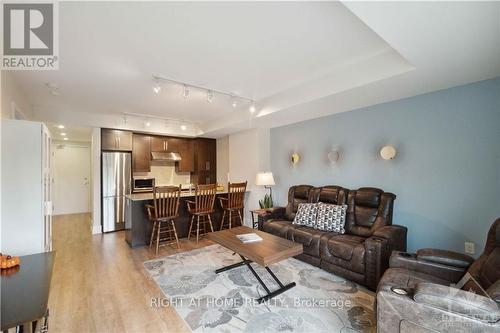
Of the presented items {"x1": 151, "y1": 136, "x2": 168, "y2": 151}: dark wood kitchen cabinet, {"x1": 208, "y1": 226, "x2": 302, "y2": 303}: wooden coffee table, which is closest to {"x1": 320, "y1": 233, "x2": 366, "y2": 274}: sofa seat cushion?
{"x1": 208, "y1": 226, "x2": 302, "y2": 303}: wooden coffee table

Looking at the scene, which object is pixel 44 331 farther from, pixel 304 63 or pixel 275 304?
pixel 304 63

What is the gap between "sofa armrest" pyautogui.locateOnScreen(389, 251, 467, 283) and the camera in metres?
2.00

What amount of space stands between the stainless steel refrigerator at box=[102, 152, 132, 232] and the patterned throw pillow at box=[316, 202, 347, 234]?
14.8 ft

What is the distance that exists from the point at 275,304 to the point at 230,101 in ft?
10.8

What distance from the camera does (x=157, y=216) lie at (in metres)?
3.93

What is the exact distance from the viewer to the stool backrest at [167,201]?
3881mm

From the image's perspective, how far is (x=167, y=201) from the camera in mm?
4047

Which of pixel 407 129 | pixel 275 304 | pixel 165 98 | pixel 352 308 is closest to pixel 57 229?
pixel 165 98

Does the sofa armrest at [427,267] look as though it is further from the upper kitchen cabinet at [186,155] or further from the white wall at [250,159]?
the upper kitchen cabinet at [186,155]

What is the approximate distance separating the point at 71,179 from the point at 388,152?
29.4 ft

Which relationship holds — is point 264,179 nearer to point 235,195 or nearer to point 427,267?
point 235,195

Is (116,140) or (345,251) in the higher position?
(116,140)

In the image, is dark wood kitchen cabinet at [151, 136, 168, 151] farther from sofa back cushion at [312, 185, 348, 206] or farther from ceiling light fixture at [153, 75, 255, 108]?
sofa back cushion at [312, 185, 348, 206]

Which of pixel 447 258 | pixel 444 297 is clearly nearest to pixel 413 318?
pixel 444 297
